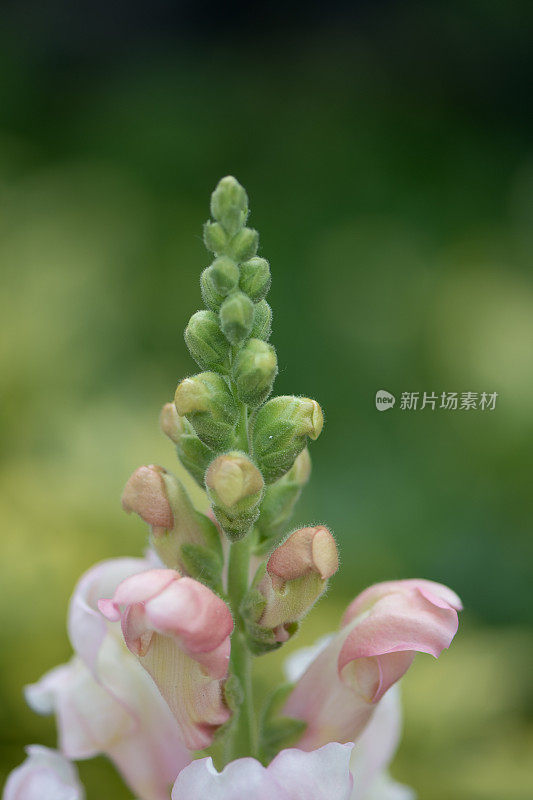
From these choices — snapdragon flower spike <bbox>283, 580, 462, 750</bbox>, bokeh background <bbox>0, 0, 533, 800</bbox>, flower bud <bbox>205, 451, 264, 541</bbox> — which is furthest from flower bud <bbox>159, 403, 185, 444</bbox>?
bokeh background <bbox>0, 0, 533, 800</bbox>

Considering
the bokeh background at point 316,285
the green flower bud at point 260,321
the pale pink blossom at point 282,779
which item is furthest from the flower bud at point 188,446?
the bokeh background at point 316,285

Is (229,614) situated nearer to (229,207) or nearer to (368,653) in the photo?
(368,653)

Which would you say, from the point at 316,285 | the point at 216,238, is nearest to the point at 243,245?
the point at 216,238

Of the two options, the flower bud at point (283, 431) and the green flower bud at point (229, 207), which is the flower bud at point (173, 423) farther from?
the green flower bud at point (229, 207)

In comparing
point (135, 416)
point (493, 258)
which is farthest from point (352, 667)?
point (493, 258)

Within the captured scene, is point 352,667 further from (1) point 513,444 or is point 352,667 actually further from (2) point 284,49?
(2) point 284,49

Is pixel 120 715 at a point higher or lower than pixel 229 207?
lower
